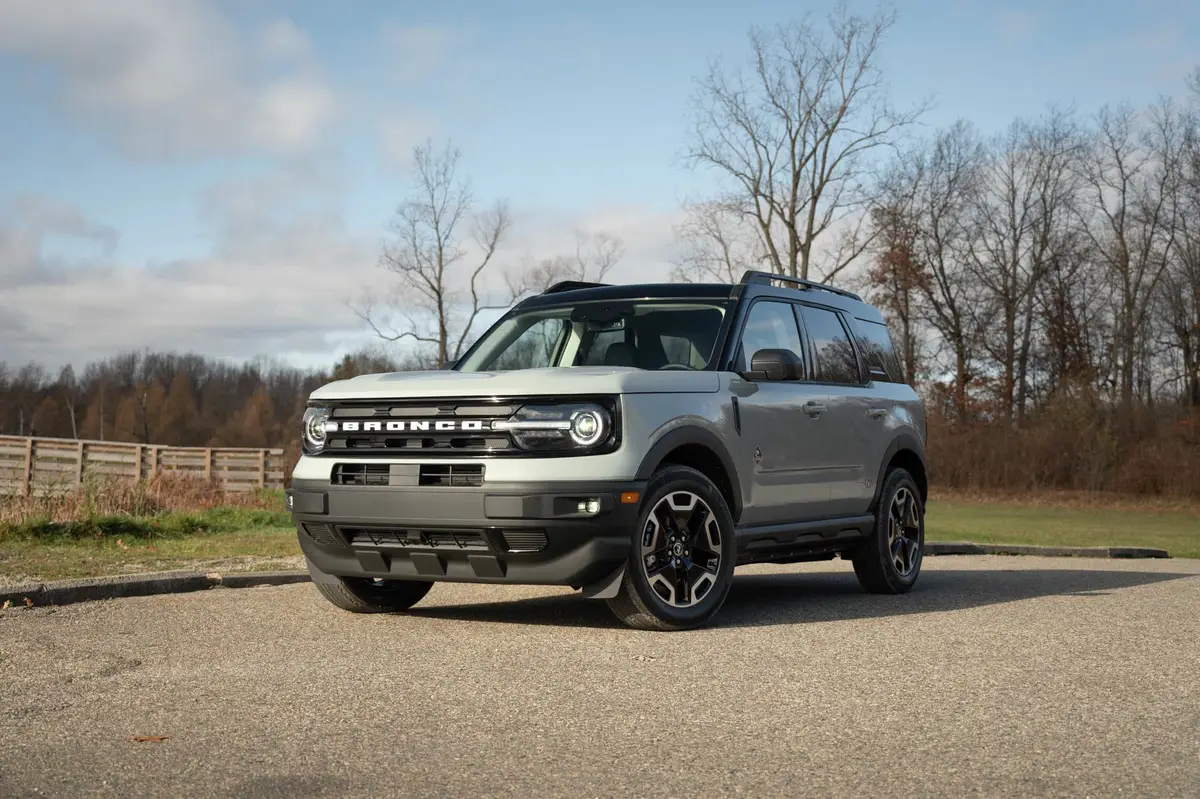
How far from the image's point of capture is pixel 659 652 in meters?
6.78

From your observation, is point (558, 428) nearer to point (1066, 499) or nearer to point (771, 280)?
point (771, 280)

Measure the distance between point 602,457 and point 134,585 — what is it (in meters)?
3.95

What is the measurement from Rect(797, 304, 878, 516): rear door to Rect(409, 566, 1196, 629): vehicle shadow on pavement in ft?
2.49

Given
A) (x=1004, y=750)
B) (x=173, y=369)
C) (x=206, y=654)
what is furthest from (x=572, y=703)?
(x=173, y=369)

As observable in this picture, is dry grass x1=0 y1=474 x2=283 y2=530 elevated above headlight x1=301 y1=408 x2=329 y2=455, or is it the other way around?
headlight x1=301 y1=408 x2=329 y2=455

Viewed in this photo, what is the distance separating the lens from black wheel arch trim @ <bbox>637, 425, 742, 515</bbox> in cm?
728

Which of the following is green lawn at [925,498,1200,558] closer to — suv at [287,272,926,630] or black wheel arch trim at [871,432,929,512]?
black wheel arch trim at [871,432,929,512]

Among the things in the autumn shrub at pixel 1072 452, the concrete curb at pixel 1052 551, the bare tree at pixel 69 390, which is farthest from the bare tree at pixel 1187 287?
the bare tree at pixel 69 390

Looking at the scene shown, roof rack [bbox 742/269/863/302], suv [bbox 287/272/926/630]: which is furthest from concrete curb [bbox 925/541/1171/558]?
suv [bbox 287/272/926/630]

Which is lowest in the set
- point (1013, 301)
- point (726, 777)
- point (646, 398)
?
point (726, 777)

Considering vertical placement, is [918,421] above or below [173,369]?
below

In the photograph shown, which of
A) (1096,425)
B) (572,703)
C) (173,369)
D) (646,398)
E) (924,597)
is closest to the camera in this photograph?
(572,703)

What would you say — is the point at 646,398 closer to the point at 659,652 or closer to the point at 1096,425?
the point at 659,652

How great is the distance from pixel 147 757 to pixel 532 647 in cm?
272
